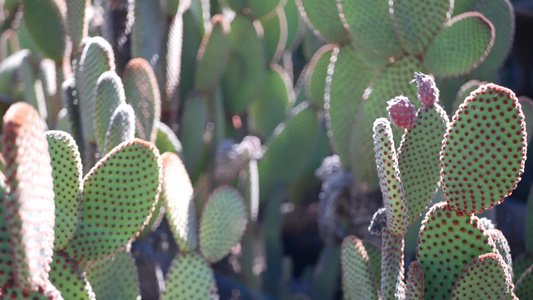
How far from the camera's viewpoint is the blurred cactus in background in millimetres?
1588

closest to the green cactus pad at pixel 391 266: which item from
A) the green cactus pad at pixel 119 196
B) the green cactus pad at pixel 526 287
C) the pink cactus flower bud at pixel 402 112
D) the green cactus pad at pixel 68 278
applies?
the pink cactus flower bud at pixel 402 112

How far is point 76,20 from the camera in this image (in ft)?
8.35

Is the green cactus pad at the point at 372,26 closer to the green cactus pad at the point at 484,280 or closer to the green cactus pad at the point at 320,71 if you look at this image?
the green cactus pad at the point at 320,71

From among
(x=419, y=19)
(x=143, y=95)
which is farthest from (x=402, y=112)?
(x=143, y=95)

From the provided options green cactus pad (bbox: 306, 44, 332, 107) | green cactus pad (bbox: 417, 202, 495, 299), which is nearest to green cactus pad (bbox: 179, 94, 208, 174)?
green cactus pad (bbox: 306, 44, 332, 107)

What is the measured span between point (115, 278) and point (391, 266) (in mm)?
794

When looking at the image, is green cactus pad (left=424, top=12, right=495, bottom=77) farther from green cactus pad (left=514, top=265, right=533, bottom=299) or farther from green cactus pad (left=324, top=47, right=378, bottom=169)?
green cactus pad (left=514, top=265, right=533, bottom=299)

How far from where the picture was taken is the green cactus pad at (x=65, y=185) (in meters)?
1.62

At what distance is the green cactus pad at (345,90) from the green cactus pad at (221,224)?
62cm

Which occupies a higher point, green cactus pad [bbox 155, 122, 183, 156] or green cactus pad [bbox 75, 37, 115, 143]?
green cactus pad [bbox 75, 37, 115, 143]

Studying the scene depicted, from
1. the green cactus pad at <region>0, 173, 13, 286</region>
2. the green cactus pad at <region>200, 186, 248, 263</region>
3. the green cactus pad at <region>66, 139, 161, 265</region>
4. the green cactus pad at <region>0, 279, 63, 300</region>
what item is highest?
the green cactus pad at <region>0, 173, 13, 286</region>

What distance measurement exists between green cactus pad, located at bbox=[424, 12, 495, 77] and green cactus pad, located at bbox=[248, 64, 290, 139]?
1225mm

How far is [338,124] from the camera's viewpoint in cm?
268

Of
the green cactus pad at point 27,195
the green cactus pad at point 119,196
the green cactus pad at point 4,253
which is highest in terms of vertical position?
the green cactus pad at point 27,195
